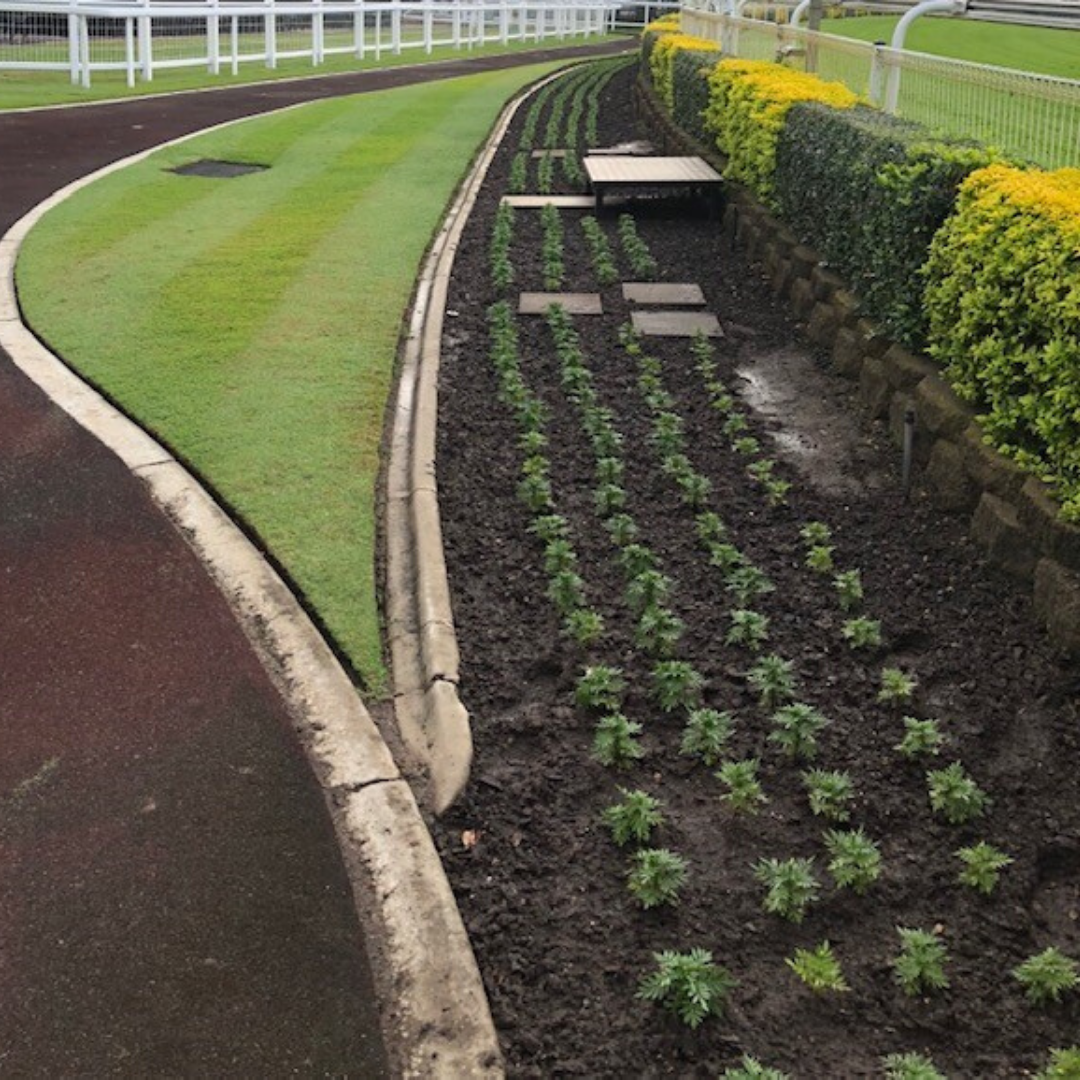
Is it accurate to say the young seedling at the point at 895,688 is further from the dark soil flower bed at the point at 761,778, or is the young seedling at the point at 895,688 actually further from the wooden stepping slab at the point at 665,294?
the wooden stepping slab at the point at 665,294

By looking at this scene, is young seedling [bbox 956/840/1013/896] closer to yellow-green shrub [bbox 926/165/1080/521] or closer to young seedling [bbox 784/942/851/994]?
young seedling [bbox 784/942/851/994]

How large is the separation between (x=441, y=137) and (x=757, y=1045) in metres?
16.7

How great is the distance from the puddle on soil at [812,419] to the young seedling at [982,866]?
291 cm

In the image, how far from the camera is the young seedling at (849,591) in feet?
17.3

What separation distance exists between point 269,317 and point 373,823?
5.68m

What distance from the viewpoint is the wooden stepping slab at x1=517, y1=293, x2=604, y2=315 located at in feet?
31.3

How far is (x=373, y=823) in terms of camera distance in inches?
154

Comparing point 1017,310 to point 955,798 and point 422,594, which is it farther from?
point 422,594

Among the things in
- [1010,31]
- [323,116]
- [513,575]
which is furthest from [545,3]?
[513,575]

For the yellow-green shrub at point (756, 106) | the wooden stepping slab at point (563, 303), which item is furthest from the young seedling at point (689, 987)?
the yellow-green shrub at point (756, 106)

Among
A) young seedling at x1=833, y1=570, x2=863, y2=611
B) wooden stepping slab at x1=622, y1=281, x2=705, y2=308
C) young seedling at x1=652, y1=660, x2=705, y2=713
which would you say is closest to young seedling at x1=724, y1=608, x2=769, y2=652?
young seedling at x1=652, y1=660, x2=705, y2=713

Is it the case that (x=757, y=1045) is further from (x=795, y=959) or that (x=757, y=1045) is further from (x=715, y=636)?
(x=715, y=636)

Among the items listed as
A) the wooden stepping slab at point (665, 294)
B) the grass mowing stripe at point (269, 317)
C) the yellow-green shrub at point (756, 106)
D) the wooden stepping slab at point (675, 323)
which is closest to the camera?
the grass mowing stripe at point (269, 317)

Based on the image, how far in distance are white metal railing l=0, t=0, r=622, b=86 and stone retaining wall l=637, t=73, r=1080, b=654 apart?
17.0 metres
